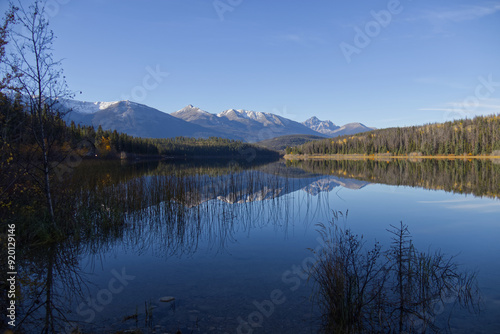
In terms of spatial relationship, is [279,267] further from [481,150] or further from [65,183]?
[481,150]

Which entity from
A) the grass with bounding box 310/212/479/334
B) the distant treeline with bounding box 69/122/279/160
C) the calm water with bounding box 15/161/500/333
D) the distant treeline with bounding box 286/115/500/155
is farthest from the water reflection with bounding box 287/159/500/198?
the distant treeline with bounding box 286/115/500/155

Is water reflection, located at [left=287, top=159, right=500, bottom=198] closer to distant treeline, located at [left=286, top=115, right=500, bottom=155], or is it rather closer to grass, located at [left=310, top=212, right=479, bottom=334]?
grass, located at [left=310, top=212, right=479, bottom=334]

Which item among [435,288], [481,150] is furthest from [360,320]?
[481,150]

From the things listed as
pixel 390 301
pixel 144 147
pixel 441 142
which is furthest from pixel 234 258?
pixel 441 142

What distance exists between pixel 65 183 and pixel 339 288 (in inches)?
485

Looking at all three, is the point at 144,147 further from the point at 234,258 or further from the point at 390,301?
the point at 390,301

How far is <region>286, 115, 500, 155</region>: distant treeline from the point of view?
91.7 m

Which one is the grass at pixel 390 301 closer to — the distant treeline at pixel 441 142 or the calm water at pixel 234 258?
the calm water at pixel 234 258

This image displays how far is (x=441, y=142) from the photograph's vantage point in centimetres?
10006

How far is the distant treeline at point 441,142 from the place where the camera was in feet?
301

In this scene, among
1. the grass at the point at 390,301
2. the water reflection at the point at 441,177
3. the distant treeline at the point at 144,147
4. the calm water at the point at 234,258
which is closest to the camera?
the grass at the point at 390,301

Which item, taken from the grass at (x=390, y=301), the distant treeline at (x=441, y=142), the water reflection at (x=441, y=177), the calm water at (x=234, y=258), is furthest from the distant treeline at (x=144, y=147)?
the distant treeline at (x=441, y=142)

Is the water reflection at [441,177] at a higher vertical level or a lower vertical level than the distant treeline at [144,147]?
lower

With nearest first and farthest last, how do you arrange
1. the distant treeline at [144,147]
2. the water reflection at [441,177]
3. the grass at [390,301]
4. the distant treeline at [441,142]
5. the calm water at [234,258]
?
the grass at [390,301]
the calm water at [234,258]
the water reflection at [441,177]
the distant treeline at [144,147]
the distant treeline at [441,142]
